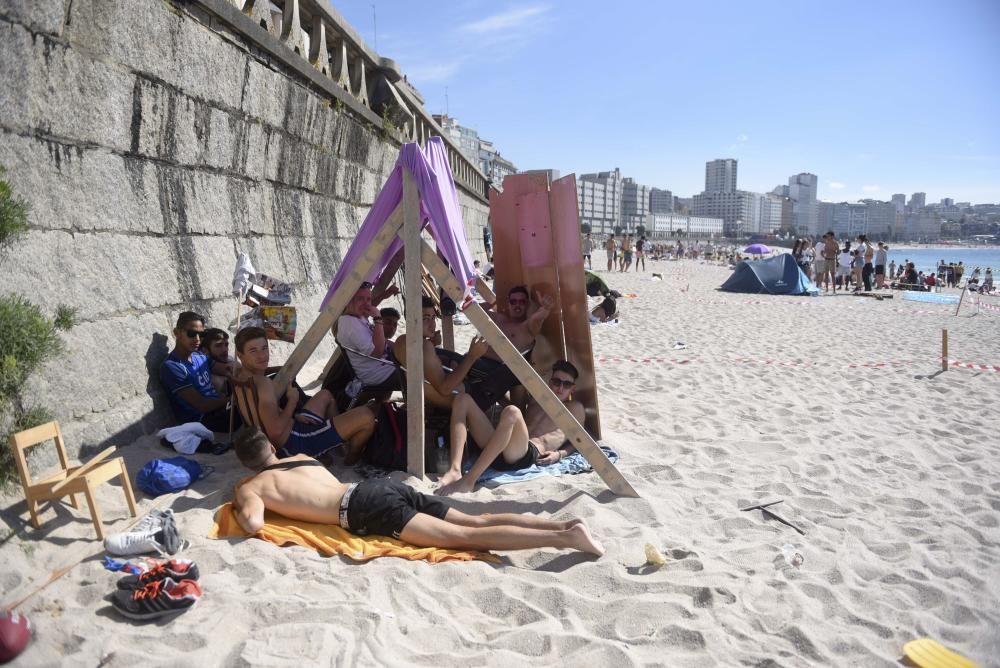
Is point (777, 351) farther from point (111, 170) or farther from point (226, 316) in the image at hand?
point (111, 170)

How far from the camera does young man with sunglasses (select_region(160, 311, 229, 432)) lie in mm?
4176

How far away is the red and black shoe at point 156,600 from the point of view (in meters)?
2.32

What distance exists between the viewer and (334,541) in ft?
9.94

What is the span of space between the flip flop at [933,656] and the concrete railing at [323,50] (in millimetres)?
5543

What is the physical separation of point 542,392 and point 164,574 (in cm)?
208

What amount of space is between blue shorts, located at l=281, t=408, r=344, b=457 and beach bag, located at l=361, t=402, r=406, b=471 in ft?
0.70

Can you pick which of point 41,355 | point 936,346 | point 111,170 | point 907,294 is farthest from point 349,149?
point 907,294

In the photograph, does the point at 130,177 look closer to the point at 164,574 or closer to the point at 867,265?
the point at 164,574

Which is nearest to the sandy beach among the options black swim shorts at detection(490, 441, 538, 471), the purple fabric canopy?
black swim shorts at detection(490, 441, 538, 471)

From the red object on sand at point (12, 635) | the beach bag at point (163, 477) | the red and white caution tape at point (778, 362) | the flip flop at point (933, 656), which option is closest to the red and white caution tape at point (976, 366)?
the red and white caution tape at point (778, 362)

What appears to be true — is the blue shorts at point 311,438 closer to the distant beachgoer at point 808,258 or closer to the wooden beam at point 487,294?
the wooden beam at point 487,294

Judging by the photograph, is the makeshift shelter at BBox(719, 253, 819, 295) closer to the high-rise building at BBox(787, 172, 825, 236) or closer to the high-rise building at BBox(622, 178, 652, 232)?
the high-rise building at BBox(622, 178, 652, 232)

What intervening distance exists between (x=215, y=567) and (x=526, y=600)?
1.32 m

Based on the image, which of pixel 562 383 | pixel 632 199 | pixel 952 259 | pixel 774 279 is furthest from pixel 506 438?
pixel 632 199
